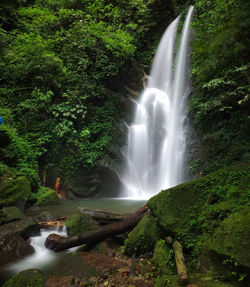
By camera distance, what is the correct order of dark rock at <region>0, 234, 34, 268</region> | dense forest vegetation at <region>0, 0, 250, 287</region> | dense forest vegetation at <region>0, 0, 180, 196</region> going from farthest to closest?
dense forest vegetation at <region>0, 0, 180, 196</region>, dark rock at <region>0, 234, 34, 268</region>, dense forest vegetation at <region>0, 0, 250, 287</region>

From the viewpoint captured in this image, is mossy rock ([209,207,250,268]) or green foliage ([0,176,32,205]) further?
green foliage ([0,176,32,205])

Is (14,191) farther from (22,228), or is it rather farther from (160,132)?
(160,132)

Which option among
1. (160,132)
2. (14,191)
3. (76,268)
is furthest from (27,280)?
(160,132)

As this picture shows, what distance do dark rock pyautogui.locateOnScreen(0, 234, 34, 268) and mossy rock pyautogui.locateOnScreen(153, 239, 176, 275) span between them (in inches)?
113

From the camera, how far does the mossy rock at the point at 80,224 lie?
185 inches

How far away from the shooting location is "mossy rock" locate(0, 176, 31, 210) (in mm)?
6098

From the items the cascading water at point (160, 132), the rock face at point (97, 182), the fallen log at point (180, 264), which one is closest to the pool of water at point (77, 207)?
the rock face at point (97, 182)

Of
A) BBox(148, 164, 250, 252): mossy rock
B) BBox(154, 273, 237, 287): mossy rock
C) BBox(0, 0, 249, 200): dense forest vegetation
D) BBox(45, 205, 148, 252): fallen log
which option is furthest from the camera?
BBox(0, 0, 249, 200): dense forest vegetation

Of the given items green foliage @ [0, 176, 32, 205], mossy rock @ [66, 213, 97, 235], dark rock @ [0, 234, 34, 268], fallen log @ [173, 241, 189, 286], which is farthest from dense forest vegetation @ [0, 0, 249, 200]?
fallen log @ [173, 241, 189, 286]

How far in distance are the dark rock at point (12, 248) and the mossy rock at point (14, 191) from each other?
1.96 metres

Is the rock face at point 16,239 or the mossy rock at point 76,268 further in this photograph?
the rock face at point 16,239

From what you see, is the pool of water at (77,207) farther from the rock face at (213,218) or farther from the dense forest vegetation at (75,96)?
the rock face at (213,218)

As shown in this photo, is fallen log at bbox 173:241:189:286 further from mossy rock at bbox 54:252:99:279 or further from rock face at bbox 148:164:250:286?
mossy rock at bbox 54:252:99:279

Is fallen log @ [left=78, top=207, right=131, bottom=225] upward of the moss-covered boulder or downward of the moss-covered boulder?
upward
